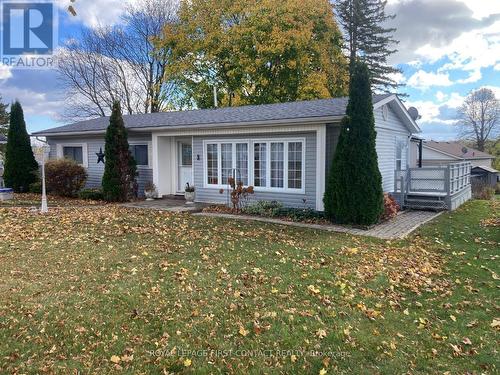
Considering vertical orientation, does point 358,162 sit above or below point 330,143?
below

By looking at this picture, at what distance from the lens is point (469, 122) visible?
150 feet

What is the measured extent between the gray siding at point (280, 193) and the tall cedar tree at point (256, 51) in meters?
12.6

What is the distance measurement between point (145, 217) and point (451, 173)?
32.5ft

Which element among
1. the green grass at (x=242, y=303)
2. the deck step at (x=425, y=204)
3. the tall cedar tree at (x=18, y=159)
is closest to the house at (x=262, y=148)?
the deck step at (x=425, y=204)

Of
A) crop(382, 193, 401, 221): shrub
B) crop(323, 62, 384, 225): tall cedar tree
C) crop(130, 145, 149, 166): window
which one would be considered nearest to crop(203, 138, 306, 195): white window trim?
crop(323, 62, 384, 225): tall cedar tree

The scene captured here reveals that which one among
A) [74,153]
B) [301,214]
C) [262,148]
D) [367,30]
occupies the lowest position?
[301,214]

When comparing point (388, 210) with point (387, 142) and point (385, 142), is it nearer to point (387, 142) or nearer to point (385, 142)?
point (385, 142)

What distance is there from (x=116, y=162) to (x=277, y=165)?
Result: 18.8ft

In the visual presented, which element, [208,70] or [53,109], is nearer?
[208,70]

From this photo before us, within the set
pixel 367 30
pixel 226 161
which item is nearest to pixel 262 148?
pixel 226 161

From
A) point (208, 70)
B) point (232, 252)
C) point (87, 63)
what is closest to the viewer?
point (232, 252)

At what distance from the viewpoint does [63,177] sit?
Result: 1425cm

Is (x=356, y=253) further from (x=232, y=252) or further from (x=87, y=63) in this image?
(x=87, y=63)

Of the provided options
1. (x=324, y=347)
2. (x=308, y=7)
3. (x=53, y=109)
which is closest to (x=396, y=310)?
(x=324, y=347)
